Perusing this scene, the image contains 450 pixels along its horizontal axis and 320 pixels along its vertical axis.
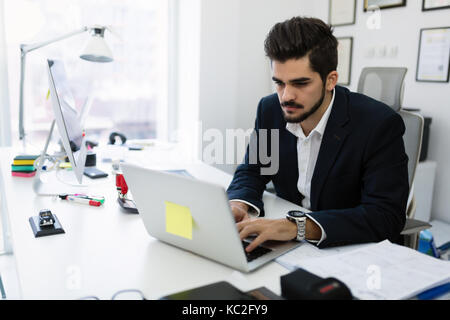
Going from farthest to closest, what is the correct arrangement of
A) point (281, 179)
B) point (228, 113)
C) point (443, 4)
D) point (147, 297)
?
point (228, 113)
point (443, 4)
point (281, 179)
point (147, 297)

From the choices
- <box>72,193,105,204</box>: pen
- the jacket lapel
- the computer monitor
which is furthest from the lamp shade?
the jacket lapel

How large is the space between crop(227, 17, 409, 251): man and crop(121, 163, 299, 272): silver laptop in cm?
21

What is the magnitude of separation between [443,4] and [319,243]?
210cm

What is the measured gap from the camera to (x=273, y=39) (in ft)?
4.49

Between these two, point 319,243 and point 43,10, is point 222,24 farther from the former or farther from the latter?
point 319,243

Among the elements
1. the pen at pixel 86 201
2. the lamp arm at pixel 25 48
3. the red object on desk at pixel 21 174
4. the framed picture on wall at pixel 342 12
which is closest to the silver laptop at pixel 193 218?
the pen at pixel 86 201

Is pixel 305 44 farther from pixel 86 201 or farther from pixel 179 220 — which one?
pixel 86 201

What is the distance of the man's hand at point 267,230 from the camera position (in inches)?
41.5

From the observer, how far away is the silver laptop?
2.93 feet

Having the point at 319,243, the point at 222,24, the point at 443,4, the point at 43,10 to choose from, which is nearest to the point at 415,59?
the point at 443,4

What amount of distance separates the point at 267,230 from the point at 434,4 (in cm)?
221

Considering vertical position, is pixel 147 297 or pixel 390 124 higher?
pixel 390 124

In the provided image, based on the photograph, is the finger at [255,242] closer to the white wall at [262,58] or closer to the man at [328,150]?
the man at [328,150]

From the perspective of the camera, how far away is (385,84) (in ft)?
5.85
